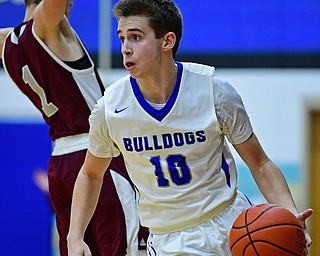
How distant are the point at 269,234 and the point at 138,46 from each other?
113 cm

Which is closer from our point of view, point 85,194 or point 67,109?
point 85,194

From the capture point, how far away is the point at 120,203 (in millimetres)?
5043

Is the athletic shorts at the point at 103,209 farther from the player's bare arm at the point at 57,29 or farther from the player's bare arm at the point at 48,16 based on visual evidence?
the player's bare arm at the point at 48,16

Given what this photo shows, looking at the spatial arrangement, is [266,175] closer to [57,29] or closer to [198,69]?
[198,69]

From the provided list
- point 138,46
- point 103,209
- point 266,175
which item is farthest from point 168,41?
point 103,209

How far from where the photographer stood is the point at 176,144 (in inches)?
164

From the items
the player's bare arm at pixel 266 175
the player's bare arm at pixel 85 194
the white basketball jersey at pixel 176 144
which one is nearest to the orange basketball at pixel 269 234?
the player's bare arm at pixel 266 175

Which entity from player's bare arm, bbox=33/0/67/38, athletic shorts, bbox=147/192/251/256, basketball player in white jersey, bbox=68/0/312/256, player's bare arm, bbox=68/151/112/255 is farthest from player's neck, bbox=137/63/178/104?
player's bare arm, bbox=33/0/67/38

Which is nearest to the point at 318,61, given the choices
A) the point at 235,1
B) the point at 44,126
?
the point at 235,1

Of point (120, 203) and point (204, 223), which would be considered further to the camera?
point (120, 203)

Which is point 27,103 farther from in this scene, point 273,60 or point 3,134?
point 273,60

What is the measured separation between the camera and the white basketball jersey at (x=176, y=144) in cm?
417

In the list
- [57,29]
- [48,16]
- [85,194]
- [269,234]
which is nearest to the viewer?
[269,234]

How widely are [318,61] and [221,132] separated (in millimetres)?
6068
